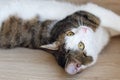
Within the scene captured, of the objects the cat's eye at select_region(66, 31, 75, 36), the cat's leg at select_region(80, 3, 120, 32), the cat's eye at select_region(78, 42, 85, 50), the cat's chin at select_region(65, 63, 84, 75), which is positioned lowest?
the cat's chin at select_region(65, 63, 84, 75)

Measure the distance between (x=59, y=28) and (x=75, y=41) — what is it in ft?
0.59

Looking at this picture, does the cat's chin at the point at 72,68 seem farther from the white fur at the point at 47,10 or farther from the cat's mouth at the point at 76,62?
the white fur at the point at 47,10

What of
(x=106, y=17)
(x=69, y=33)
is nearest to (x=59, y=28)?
(x=69, y=33)

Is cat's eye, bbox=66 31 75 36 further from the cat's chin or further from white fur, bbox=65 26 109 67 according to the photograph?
the cat's chin

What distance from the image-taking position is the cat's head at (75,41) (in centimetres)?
126

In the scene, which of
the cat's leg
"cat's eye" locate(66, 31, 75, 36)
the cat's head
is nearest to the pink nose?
the cat's head

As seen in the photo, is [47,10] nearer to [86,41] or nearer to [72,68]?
[86,41]

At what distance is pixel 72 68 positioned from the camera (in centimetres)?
122

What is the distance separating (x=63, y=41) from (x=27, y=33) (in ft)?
0.92

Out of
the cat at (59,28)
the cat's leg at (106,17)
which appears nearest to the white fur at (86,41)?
the cat at (59,28)

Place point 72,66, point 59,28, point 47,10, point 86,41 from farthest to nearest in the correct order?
point 47,10, point 59,28, point 86,41, point 72,66

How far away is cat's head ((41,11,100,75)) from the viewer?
126cm

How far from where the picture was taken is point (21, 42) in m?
1.55

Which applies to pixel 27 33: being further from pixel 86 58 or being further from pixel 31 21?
pixel 86 58
